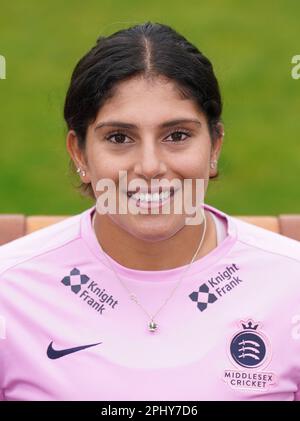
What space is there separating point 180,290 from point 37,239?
1.65 feet

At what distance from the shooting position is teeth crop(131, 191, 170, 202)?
300cm

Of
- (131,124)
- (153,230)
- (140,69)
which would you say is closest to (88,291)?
(153,230)

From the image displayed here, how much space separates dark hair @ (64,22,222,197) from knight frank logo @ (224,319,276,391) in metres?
0.61

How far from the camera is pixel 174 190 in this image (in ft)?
9.93

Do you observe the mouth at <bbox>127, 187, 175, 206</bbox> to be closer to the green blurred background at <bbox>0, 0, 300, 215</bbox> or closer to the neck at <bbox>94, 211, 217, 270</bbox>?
the neck at <bbox>94, 211, 217, 270</bbox>

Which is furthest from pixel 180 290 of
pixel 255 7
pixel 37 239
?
pixel 255 7

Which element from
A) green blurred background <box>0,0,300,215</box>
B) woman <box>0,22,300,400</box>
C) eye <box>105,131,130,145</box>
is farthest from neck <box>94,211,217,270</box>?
green blurred background <box>0,0,300,215</box>

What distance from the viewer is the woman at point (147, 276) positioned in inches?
119

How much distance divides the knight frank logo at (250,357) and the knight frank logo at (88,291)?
1.27 feet

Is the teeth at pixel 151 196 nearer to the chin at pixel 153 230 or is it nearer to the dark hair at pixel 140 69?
the chin at pixel 153 230

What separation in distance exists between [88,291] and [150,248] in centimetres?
23

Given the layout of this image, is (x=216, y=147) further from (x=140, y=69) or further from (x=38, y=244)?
(x=38, y=244)

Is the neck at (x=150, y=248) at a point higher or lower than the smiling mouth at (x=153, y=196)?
lower

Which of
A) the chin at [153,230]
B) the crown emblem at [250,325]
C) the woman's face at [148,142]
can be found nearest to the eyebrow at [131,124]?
the woman's face at [148,142]
